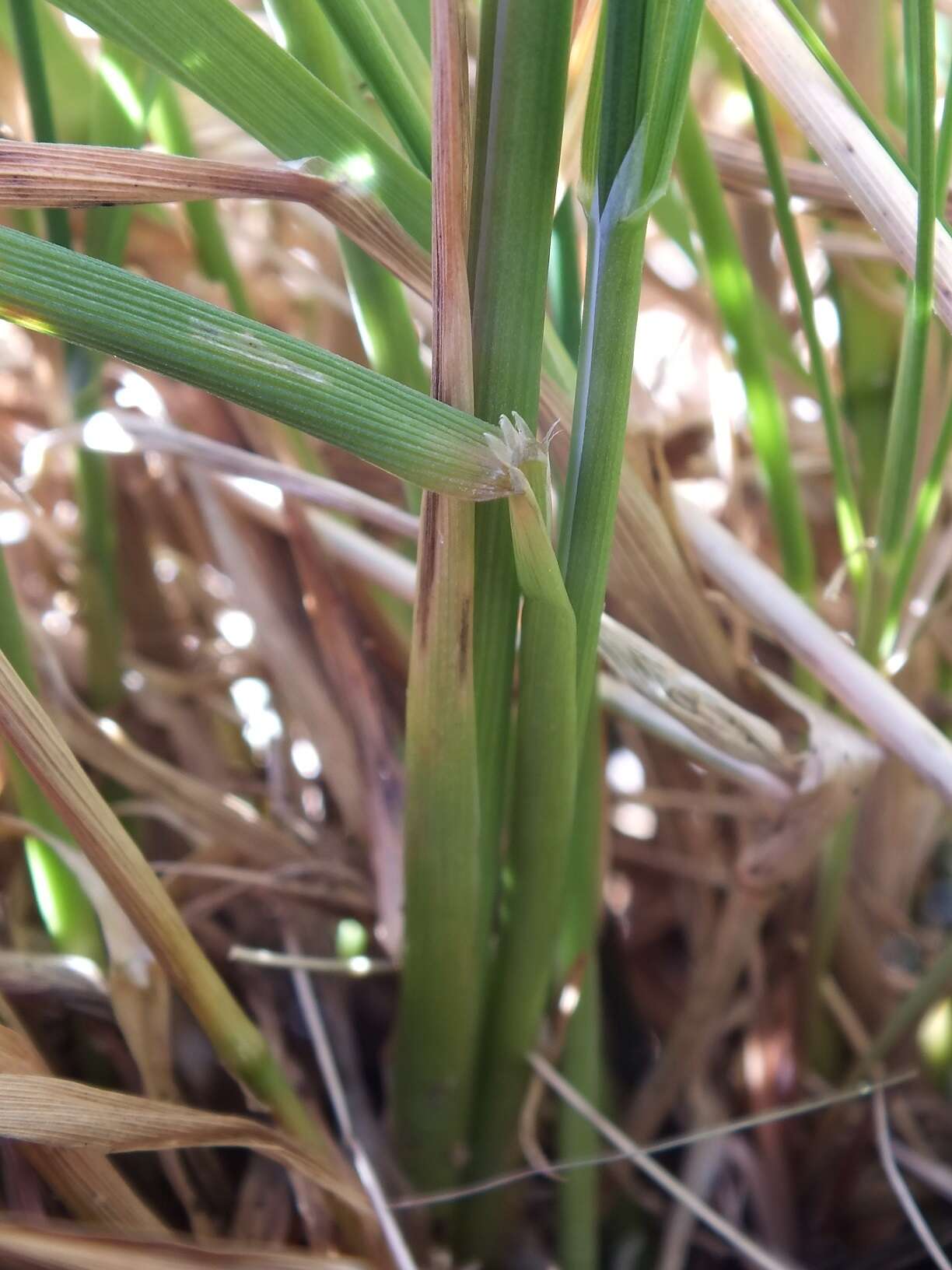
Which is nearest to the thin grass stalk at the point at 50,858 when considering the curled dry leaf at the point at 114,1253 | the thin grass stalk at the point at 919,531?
the curled dry leaf at the point at 114,1253

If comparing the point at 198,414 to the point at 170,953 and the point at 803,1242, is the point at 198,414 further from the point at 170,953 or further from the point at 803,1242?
the point at 803,1242

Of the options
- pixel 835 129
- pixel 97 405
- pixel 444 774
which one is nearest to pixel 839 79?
pixel 835 129

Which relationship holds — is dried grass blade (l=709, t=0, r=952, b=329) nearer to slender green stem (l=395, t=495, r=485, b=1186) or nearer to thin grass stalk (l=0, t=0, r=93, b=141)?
slender green stem (l=395, t=495, r=485, b=1186)

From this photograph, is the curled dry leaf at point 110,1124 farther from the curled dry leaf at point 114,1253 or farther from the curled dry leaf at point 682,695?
the curled dry leaf at point 682,695

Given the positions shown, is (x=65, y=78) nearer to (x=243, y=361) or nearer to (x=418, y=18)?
(x=418, y=18)

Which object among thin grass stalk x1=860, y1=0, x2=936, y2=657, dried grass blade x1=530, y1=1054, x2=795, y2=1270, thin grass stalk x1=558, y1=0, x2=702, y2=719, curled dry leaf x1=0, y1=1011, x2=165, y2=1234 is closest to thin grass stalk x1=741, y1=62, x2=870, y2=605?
thin grass stalk x1=860, y1=0, x2=936, y2=657

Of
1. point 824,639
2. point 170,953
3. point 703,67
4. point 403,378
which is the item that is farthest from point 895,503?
point 703,67
